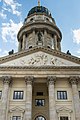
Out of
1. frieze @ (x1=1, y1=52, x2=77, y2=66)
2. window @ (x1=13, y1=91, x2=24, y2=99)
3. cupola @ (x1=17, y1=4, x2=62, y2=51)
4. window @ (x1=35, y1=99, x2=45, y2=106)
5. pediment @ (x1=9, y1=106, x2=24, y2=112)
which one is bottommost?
pediment @ (x1=9, y1=106, x2=24, y2=112)

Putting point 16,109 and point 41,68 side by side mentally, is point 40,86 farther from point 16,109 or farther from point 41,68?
point 16,109

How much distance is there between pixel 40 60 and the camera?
32.3 m

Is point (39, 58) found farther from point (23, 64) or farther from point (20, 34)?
point (20, 34)

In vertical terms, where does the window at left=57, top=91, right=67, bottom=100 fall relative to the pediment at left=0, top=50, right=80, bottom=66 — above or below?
below

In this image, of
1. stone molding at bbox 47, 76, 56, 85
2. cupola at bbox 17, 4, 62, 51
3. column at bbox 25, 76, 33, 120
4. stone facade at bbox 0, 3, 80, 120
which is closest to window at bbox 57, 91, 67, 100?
stone facade at bbox 0, 3, 80, 120

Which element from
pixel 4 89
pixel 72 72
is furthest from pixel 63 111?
pixel 4 89

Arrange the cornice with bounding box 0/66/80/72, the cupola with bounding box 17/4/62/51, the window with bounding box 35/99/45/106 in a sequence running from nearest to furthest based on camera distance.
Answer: the cornice with bounding box 0/66/80/72, the window with bounding box 35/99/45/106, the cupola with bounding box 17/4/62/51

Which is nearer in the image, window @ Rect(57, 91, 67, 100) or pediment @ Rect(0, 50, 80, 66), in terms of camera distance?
window @ Rect(57, 91, 67, 100)

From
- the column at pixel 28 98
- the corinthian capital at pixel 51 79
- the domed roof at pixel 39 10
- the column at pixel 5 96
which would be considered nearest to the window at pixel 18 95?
the column at pixel 5 96

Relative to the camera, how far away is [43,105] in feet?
104

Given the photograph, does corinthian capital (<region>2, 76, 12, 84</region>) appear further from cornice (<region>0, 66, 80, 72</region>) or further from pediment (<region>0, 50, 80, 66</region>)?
pediment (<region>0, 50, 80, 66</region>)

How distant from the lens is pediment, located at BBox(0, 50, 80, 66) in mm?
31969

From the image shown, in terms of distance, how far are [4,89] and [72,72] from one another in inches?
417

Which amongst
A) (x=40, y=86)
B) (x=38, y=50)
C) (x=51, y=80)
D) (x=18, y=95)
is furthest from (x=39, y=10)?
(x=18, y=95)
